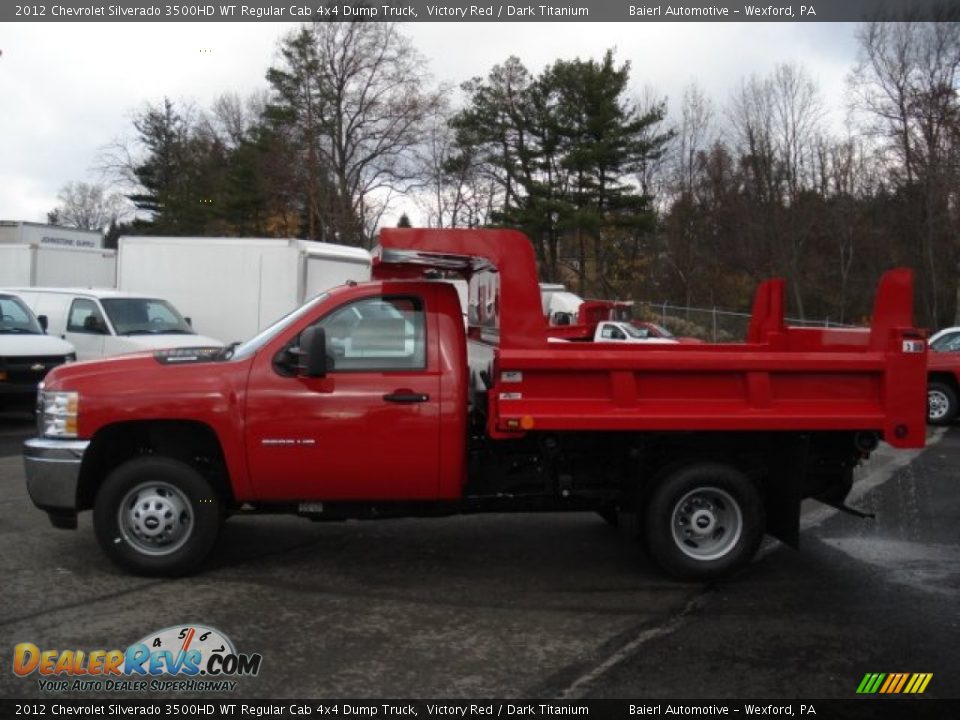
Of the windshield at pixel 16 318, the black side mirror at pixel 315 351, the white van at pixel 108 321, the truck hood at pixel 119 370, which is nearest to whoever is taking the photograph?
the black side mirror at pixel 315 351

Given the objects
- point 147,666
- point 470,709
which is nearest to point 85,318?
point 147,666

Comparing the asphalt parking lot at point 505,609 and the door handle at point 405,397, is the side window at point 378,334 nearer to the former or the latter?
the door handle at point 405,397

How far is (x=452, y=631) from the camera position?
491 centimetres

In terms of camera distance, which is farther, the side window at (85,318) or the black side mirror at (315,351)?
the side window at (85,318)

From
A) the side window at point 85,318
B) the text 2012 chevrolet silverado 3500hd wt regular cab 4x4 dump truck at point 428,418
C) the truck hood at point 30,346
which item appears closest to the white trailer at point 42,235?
the side window at point 85,318

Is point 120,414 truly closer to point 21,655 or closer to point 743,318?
point 21,655

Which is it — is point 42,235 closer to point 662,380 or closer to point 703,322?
point 662,380

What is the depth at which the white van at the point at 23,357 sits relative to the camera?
11.9 m

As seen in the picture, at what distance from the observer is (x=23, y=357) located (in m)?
12.0

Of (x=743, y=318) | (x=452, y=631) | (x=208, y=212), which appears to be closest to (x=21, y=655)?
(x=452, y=631)

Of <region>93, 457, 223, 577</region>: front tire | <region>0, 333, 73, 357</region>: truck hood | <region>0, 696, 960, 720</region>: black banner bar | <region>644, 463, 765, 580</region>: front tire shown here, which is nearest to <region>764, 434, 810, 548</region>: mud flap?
<region>644, 463, 765, 580</region>: front tire

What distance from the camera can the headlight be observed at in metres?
5.65

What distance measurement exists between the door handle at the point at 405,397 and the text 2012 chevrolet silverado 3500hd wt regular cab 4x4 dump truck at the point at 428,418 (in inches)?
0.5

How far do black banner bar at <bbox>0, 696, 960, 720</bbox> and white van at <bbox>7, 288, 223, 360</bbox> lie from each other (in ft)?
33.1
